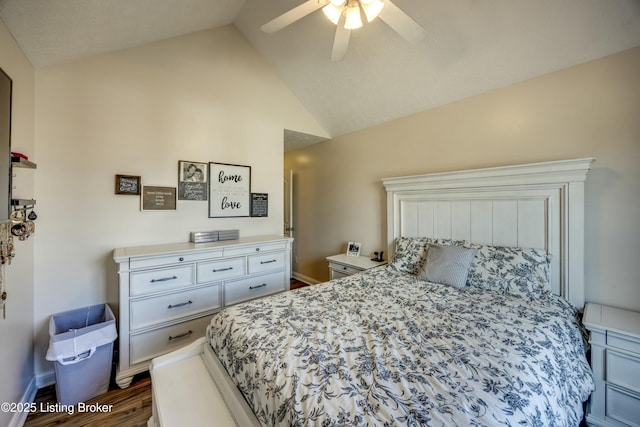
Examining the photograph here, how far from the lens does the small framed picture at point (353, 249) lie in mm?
3306

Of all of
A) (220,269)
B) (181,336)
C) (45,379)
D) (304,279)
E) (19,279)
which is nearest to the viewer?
(19,279)

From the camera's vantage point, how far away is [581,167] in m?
1.73

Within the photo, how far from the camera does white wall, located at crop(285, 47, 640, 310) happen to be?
5.47 feet

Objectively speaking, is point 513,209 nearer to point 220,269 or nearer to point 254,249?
point 254,249

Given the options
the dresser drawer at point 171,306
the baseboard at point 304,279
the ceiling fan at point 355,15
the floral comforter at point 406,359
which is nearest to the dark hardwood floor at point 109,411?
the dresser drawer at point 171,306

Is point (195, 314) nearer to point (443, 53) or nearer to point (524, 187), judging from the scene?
point (524, 187)

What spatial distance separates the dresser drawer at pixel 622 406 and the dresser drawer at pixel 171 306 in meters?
2.78

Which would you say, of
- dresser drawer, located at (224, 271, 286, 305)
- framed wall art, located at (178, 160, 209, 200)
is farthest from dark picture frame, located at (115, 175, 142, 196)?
dresser drawer, located at (224, 271, 286, 305)

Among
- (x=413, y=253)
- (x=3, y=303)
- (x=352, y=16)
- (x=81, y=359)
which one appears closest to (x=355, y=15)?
(x=352, y=16)

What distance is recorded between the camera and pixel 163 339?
209cm

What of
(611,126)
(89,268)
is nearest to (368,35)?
(611,126)

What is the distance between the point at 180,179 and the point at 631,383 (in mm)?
3555

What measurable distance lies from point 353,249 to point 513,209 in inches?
70.4

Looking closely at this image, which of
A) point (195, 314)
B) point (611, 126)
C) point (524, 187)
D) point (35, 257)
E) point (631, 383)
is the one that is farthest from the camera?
point (195, 314)
